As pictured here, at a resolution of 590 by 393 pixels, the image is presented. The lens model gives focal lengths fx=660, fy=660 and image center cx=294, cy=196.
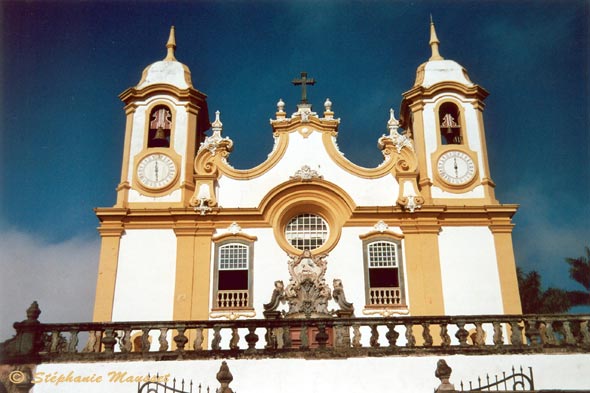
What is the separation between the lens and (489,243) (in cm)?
2000

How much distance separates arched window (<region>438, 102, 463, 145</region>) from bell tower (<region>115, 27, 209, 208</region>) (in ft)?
26.8

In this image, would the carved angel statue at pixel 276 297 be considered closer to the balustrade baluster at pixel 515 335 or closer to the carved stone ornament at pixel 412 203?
the carved stone ornament at pixel 412 203

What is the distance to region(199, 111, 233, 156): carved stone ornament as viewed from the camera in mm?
21375

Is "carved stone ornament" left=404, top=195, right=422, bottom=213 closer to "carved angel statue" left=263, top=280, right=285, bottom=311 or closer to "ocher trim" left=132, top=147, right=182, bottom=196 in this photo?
"carved angel statue" left=263, top=280, right=285, bottom=311

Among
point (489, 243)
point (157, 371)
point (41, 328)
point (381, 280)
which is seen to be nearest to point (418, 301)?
point (381, 280)

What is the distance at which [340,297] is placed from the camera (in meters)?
18.7

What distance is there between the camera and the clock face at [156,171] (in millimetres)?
20969

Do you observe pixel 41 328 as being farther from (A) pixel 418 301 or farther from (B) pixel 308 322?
(A) pixel 418 301

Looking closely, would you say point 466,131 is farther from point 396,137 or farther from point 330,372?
point 330,372

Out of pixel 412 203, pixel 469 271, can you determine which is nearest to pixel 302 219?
pixel 412 203

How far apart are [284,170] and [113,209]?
5389 mm

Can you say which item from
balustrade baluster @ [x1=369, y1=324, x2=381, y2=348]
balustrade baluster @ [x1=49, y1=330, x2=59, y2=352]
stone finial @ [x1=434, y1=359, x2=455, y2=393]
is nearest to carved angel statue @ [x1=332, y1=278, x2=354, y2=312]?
balustrade baluster @ [x1=369, y1=324, x2=381, y2=348]

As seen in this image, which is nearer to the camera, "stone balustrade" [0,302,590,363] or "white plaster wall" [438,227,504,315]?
"stone balustrade" [0,302,590,363]

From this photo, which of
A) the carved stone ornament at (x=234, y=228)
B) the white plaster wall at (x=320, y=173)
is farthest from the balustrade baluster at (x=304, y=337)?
the white plaster wall at (x=320, y=173)
